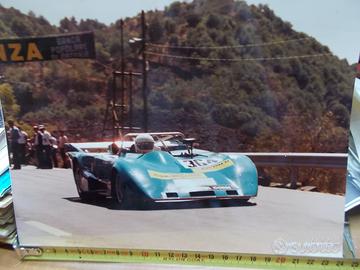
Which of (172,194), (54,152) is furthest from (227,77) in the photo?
(54,152)

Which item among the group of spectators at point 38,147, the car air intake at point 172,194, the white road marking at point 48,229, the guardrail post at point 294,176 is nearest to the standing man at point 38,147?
the group of spectators at point 38,147

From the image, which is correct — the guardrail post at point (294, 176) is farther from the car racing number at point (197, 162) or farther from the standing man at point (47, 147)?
the standing man at point (47, 147)

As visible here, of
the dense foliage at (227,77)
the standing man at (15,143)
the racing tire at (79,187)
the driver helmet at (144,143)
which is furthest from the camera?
the standing man at (15,143)

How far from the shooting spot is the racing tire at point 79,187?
4215 millimetres

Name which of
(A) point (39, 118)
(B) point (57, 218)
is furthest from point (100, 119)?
(B) point (57, 218)

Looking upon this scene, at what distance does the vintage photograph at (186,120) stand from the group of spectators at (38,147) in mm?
12

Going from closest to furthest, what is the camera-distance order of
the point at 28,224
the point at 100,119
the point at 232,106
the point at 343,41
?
the point at 343,41 < the point at 232,106 < the point at 100,119 < the point at 28,224

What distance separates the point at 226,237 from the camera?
4.01 metres

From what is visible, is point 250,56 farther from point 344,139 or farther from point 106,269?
point 106,269

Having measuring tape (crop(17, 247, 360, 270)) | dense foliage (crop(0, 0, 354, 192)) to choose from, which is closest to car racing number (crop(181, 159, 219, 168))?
dense foliage (crop(0, 0, 354, 192))

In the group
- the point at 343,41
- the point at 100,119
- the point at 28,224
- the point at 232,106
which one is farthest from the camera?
the point at 28,224

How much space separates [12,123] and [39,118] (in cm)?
24

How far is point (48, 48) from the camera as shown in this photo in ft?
13.4

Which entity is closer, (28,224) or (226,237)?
(226,237)
